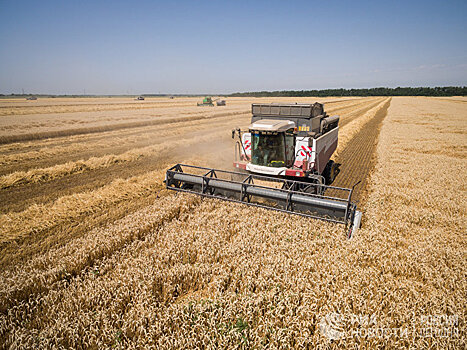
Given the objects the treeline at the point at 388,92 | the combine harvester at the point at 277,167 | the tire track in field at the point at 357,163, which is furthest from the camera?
the treeline at the point at 388,92

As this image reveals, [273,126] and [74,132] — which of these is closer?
[273,126]

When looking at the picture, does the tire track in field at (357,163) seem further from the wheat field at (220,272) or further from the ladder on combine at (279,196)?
the ladder on combine at (279,196)

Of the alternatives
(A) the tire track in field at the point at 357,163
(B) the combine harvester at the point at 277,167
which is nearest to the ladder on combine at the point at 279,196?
(B) the combine harvester at the point at 277,167

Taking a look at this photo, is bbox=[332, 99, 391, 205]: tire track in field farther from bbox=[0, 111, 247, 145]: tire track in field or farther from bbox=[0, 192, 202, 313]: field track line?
bbox=[0, 111, 247, 145]: tire track in field

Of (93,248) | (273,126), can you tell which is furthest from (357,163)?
(93,248)

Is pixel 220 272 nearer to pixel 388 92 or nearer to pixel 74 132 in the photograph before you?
pixel 74 132

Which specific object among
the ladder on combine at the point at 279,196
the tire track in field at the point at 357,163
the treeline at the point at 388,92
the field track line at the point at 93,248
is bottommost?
the tire track in field at the point at 357,163

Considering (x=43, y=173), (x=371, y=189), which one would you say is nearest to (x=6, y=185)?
(x=43, y=173)

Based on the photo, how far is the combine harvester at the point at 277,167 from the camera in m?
5.94

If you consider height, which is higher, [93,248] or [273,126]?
[273,126]

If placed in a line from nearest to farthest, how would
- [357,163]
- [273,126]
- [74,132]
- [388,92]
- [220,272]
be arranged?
[220,272], [273,126], [357,163], [74,132], [388,92]

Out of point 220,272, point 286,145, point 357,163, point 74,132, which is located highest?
point 286,145

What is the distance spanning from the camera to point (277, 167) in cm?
729

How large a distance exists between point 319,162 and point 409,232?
3.06 meters
